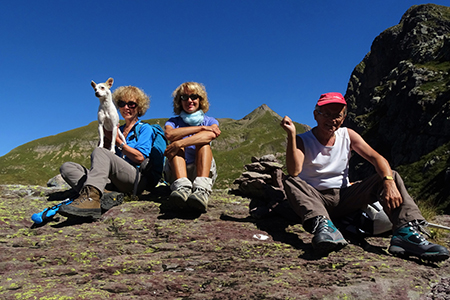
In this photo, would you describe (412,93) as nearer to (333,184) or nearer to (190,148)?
(333,184)

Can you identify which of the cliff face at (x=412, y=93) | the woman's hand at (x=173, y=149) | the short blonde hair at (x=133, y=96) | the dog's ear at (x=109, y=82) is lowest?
the woman's hand at (x=173, y=149)

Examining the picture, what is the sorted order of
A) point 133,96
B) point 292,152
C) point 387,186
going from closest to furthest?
point 387,186 < point 292,152 < point 133,96

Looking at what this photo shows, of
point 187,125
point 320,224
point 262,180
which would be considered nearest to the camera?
point 320,224

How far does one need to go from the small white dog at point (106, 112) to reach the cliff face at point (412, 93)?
7194 centimetres

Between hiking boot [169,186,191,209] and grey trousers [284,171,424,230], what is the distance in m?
2.03

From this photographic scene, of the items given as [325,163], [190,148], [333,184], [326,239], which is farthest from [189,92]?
[326,239]

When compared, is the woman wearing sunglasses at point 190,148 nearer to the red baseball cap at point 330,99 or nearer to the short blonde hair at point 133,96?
Result: the short blonde hair at point 133,96

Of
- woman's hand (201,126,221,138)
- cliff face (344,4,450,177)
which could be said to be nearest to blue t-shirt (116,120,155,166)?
woman's hand (201,126,221,138)

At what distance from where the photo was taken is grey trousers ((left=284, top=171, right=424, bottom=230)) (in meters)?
4.51

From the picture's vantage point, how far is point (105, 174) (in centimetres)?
620

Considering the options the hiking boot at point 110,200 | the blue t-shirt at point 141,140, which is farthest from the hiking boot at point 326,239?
the blue t-shirt at point 141,140

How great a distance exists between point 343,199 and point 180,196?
3.14 m

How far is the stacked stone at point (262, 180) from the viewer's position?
7.89 m

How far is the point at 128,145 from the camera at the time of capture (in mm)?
7672
